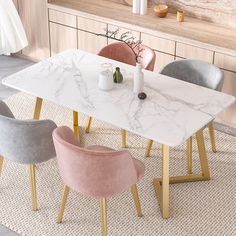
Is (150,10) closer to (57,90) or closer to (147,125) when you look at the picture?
(57,90)

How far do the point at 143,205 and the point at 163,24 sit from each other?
197 centimetres

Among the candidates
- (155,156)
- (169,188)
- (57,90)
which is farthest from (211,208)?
(57,90)

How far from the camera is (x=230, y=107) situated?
5121mm

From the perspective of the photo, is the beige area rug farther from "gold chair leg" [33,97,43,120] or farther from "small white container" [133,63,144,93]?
"small white container" [133,63,144,93]

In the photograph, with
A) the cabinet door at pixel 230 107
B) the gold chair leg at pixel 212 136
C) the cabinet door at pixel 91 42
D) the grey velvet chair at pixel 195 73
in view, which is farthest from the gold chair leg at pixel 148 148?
the cabinet door at pixel 91 42

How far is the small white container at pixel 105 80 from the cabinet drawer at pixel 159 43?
1.16 meters

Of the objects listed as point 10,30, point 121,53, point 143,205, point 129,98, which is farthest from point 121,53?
point 10,30

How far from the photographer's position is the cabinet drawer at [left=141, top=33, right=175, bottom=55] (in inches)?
208

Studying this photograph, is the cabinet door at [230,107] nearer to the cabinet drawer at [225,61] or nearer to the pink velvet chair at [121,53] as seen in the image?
the cabinet drawer at [225,61]

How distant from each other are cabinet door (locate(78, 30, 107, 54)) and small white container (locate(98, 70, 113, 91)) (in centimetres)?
154

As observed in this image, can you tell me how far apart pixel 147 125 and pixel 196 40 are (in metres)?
1.56

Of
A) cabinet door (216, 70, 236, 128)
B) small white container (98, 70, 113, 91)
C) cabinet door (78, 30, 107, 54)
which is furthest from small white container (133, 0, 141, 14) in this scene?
small white container (98, 70, 113, 91)

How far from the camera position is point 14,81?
4387mm

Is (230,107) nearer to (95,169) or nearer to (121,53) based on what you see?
(121,53)
